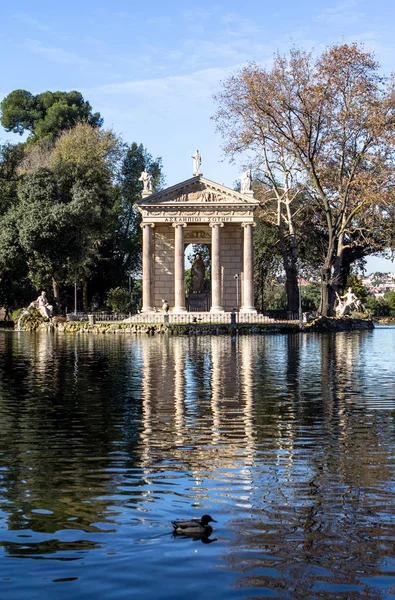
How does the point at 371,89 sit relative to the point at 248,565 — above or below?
above

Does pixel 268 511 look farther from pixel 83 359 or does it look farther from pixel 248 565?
pixel 83 359

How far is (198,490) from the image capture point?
9.20m

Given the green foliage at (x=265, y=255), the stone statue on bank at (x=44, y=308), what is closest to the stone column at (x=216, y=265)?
the green foliage at (x=265, y=255)

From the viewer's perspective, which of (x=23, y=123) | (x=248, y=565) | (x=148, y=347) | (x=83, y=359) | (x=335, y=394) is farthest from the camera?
(x=23, y=123)

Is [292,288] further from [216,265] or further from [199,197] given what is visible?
[199,197]

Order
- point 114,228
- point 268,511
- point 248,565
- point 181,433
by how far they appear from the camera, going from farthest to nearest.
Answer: point 114,228 → point 181,433 → point 268,511 → point 248,565

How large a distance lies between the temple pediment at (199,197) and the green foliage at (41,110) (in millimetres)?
34281

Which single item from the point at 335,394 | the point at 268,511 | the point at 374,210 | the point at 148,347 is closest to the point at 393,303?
the point at 374,210

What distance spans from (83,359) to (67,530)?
2310 cm

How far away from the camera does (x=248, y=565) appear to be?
6.82m

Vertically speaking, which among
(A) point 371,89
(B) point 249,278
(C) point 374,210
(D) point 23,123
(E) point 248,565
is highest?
(D) point 23,123

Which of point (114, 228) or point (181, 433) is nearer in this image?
point (181, 433)

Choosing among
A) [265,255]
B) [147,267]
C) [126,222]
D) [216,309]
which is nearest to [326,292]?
[216,309]

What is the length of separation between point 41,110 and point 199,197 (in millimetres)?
44413
